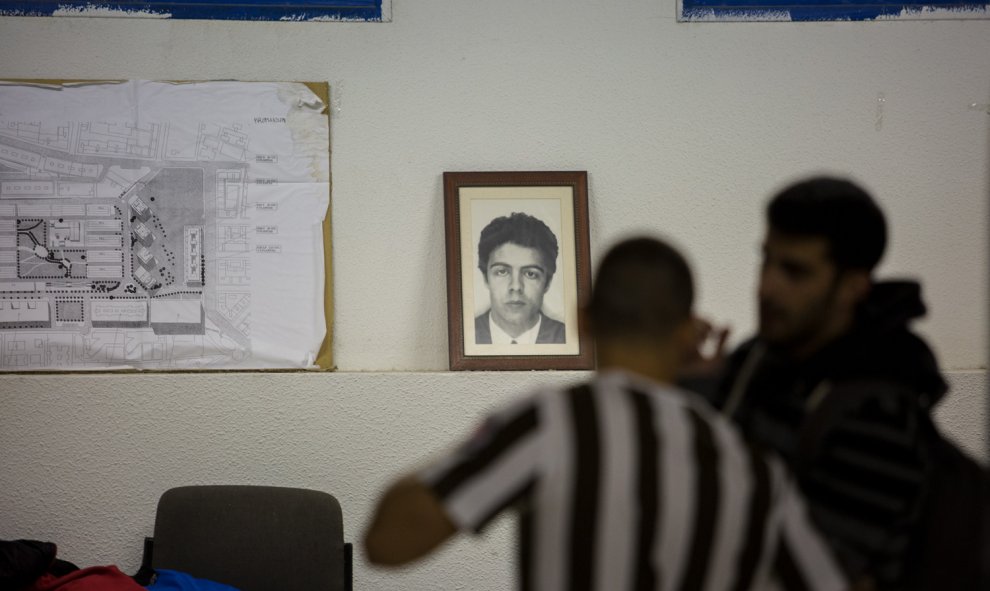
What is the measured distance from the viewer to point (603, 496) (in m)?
1.22

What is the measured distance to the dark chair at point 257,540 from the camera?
291 centimetres

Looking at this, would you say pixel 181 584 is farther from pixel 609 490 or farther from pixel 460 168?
pixel 609 490

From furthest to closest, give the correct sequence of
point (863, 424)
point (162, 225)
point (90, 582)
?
point (162, 225) < point (90, 582) < point (863, 424)

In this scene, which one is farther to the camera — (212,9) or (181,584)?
(212,9)

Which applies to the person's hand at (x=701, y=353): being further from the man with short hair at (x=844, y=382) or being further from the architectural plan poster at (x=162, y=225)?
the architectural plan poster at (x=162, y=225)

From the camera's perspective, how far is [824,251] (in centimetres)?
151

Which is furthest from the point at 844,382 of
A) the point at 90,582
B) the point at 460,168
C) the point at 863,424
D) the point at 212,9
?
the point at 212,9

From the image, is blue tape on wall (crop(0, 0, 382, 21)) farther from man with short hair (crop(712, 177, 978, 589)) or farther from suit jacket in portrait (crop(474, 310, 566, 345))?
man with short hair (crop(712, 177, 978, 589))

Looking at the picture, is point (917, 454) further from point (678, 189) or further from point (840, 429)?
point (678, 189)

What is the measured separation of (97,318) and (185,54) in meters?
0.98

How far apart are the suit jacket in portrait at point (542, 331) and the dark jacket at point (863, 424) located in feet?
6.17

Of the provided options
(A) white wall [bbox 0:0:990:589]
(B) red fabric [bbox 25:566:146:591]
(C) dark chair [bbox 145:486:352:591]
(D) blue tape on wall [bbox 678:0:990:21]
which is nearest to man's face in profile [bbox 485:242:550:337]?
(A) white wall [bbox 0:0:990:589]

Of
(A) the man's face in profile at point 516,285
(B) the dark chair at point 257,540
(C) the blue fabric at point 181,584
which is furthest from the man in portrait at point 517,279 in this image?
(C) the blue fabric at point 181,584

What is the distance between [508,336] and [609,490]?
2227 mm
